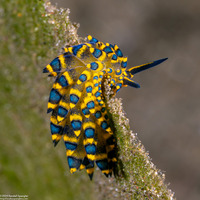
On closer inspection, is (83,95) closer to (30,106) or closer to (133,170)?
(30,106)

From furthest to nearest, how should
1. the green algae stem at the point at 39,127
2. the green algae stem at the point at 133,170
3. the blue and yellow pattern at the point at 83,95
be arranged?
the green algae stem at the point at 133,170, the green algae stem at the point at 39,127, the blue and yellow pattern at the point at 83,95

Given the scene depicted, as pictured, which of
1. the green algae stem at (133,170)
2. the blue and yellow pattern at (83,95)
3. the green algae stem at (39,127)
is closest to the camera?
the blue and yellow pattern at (83,95)

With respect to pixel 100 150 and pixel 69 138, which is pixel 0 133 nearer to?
pixel 69 138

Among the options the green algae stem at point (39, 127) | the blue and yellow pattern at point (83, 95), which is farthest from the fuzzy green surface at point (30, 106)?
the blue and yellow pattern at point (83, 95)

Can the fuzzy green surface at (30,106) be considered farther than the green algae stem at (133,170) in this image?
No

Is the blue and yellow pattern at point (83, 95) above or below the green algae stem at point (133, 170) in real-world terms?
above

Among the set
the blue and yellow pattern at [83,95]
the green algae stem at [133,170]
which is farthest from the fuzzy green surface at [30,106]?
the green algae stem at [133,170]

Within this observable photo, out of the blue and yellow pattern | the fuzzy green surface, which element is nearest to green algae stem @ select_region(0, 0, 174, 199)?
the fuzzy green surface

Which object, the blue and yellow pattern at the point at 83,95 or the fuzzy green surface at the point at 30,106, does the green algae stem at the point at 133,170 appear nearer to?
the blue and yellow pattern at the point at 83,95
